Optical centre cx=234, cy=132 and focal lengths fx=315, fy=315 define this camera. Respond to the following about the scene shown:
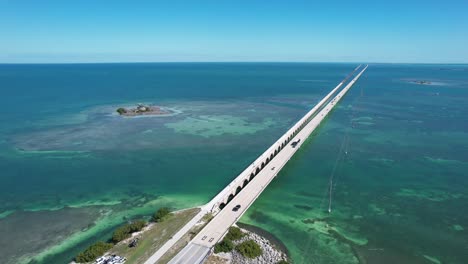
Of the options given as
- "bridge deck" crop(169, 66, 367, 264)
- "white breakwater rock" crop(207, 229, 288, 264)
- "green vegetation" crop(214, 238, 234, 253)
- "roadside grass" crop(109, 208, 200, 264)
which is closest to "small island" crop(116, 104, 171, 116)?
"bridge deck" crop(169, 66, 367, 264)

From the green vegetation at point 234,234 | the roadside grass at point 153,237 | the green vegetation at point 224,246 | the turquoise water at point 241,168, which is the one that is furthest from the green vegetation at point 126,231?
the green vegetation at point 234,234

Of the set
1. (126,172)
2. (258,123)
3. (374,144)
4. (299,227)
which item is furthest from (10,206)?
(374,144)

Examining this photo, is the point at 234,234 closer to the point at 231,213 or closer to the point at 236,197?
the point at 231,213

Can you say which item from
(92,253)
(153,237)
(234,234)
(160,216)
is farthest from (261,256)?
(92,253)

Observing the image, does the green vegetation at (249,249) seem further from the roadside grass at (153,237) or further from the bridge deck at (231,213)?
the roadside grass at (153,237)

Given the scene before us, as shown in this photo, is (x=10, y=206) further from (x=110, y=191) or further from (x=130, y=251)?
(x=130, y=251)

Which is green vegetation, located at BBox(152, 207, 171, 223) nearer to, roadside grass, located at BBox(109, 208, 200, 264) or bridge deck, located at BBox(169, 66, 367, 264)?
roadside grass, located at BBox(109, 208, 200, 264)

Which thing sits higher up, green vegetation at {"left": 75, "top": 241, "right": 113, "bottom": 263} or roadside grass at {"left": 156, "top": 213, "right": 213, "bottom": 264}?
roadside grass at {"left": 156, "top": 213, "right": 213, "bottom": 264}
